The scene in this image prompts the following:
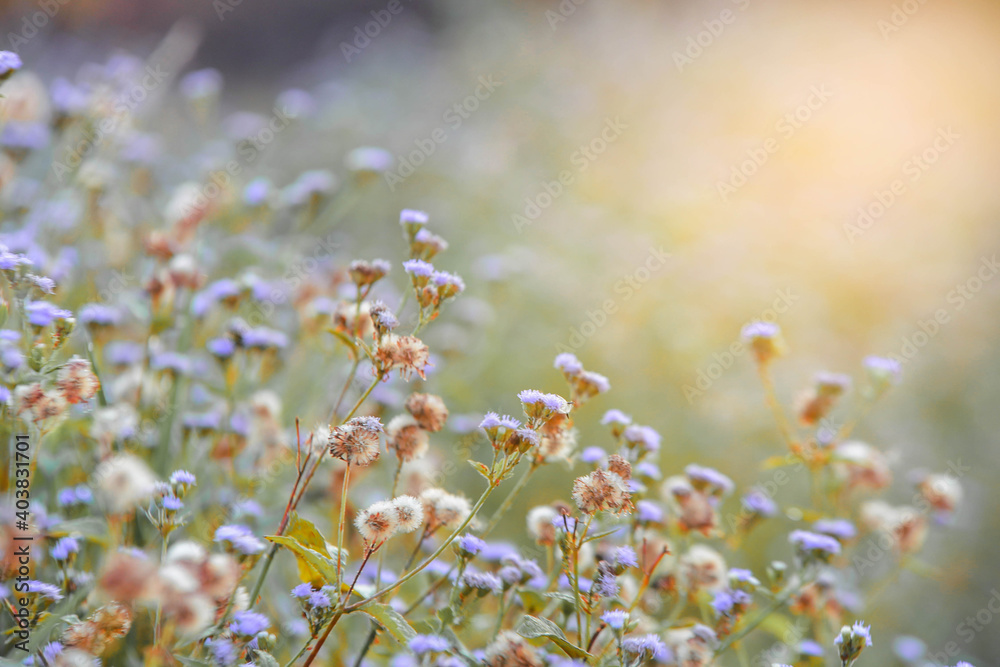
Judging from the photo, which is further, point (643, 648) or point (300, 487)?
point (300, 487)

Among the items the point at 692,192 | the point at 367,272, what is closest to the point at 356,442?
the point at 367,272

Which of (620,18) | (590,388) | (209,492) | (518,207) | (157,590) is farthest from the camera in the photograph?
(620,18)

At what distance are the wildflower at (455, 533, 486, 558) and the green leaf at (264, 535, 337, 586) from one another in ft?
0.67

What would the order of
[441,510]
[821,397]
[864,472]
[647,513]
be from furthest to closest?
[864,472]
[821,397]
[647,513]
[441,510]

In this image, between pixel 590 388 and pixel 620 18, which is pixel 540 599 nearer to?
pixel 590 388

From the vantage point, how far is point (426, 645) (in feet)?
3.74

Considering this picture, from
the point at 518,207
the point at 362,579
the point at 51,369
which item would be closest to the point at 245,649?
the point at 362,579

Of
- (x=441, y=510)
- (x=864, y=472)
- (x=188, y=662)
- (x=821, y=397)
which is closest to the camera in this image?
(x=188, y=662)

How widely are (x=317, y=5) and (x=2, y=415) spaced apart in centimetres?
749

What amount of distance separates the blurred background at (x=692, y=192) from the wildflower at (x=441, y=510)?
1.27 meters

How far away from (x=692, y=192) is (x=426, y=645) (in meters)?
3.59

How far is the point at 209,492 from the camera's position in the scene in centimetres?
176

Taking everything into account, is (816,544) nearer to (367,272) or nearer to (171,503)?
(367,272)

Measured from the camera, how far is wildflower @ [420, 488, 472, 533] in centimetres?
136
